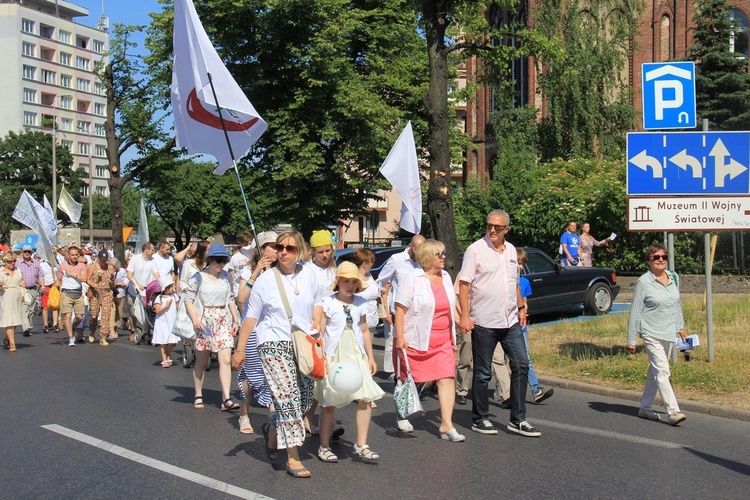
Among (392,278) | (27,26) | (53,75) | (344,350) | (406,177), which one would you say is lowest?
(344,350)

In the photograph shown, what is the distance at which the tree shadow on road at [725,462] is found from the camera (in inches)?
269

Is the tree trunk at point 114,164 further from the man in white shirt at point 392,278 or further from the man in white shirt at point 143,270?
the man in white shirt at point 392,278

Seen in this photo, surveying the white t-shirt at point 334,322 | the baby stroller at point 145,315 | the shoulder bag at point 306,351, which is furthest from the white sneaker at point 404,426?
the baby stroller at point 145,315

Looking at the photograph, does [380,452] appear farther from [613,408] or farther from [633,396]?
[633,396]

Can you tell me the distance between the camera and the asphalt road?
6297 millimetres

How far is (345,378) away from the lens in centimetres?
677

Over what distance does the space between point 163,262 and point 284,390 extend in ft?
33.0

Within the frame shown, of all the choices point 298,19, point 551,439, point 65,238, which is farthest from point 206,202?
point 551,439

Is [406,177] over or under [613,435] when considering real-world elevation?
over

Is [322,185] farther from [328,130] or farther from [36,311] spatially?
[36,311]


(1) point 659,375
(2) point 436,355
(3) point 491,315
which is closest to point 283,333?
(2) point 436,355

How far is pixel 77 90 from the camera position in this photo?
366 ft

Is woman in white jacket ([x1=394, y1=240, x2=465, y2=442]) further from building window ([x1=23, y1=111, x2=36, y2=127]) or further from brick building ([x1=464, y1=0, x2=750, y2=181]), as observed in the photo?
building window ([x1=23, y1=111, x2=36, y2=127])

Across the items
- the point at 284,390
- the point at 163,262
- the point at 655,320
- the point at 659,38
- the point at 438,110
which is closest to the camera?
the point at 284,390
